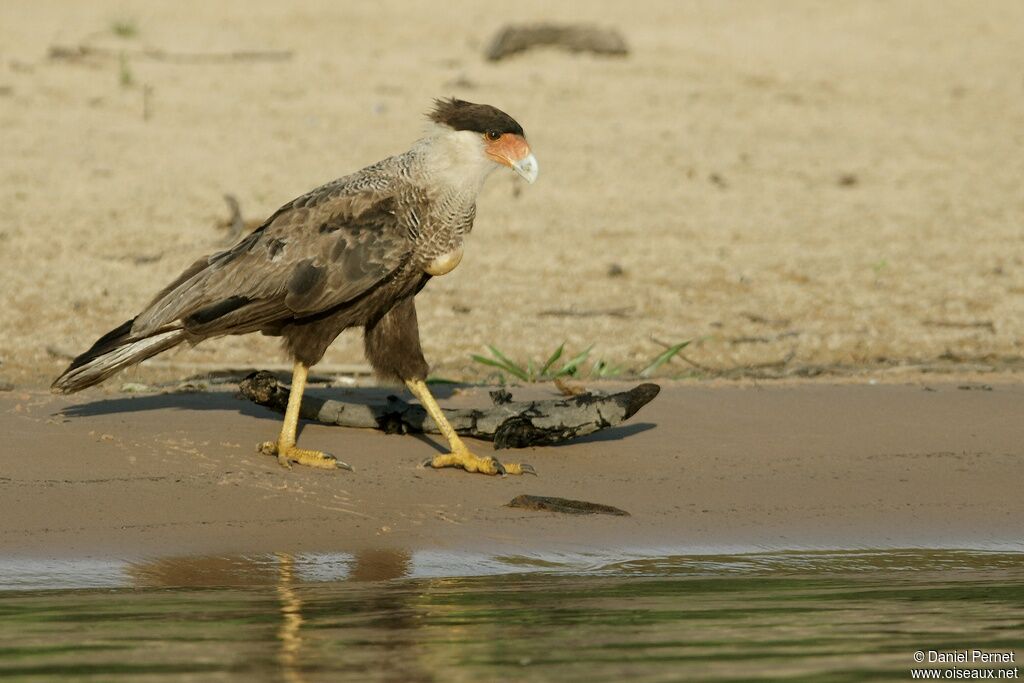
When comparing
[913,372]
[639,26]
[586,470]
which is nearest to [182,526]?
[586,470]

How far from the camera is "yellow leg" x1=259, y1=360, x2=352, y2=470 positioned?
7.39m

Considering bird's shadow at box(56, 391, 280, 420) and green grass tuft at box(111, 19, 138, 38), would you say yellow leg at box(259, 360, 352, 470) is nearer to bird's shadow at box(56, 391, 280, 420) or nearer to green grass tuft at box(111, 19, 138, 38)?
bird's shadow at box(56, 391, 280, 420)

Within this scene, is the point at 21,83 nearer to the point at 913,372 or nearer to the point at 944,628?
the point at 913,372

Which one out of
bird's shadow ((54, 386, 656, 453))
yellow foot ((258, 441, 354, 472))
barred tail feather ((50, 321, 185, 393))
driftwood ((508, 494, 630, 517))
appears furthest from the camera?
bird's shadow ((54, 386, 656, 453))

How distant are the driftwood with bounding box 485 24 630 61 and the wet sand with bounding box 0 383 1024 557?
315 inches

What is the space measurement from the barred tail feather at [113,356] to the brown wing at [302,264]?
53mm

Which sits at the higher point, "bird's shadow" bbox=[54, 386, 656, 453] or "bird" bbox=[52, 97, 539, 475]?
"bird" bbox=[52, 97, 539, 475]

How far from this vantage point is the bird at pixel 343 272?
7.32 m

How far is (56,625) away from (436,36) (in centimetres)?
1203

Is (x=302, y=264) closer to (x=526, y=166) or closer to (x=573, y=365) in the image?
(x=526, y=166)

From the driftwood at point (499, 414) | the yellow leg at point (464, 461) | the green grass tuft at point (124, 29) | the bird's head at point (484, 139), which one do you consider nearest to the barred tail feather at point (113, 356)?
the driftwood at point (499, 414)

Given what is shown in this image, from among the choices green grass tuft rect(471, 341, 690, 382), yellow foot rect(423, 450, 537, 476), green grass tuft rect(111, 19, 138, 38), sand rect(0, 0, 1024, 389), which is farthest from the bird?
green grass tuft rect(111, 19, 138, 38)

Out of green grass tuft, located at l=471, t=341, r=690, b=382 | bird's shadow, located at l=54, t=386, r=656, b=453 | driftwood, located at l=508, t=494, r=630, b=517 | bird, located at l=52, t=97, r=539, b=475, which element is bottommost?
driftwood, located at l=508, t=494, r=630, b=517

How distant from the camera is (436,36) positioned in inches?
666
